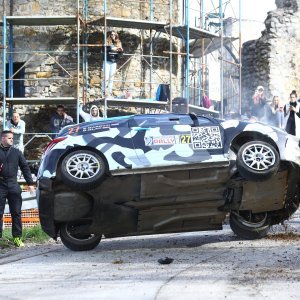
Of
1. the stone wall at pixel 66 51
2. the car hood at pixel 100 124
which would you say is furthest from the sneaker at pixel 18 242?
the stone wall at pixel 66 51

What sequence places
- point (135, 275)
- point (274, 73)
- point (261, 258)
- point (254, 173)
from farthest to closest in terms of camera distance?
1. point (274, 73)
2. point (254, 173)
3. point (261, 258)
4. point (135, 275)

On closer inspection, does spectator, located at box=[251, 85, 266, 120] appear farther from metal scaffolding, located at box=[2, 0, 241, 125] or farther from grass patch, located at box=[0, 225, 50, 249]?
grass patch, located at box=[0, 225, 50, 249]

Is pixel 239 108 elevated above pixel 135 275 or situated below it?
above

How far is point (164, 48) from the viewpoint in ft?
78.1

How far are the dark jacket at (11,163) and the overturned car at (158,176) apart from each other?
78.3 inches

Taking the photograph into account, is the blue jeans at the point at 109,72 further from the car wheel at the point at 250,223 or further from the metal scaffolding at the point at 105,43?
the car wheel at the point at 250,223

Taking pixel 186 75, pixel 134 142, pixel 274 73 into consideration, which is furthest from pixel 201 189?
pixel 274 73

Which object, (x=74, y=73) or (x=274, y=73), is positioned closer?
(x=74, y=73)

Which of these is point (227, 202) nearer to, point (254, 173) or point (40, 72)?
point (254, 173)

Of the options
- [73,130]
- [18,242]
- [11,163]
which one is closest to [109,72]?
[11,163]

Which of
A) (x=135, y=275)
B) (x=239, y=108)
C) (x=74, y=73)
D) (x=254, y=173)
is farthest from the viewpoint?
(x=239, y=108)

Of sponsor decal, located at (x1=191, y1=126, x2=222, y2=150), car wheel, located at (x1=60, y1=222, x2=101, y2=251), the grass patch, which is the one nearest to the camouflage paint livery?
sponsor decal, located at (x1=191, y1=126, x2=222, y2=150)

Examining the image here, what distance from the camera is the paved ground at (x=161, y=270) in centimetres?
728

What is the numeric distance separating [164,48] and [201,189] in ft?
46.2
